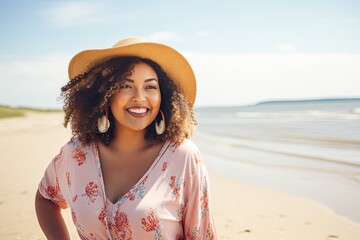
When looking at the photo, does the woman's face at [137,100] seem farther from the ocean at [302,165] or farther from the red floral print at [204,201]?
the ocean at [302,165]

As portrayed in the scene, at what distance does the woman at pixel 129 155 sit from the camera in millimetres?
1951

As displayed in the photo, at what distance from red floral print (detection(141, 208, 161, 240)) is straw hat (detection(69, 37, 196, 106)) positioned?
2.98 ft

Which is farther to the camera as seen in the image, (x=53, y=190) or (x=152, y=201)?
(x=53, y=190)

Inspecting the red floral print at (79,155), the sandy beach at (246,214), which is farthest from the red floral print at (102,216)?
the sandy beach at (246,214)

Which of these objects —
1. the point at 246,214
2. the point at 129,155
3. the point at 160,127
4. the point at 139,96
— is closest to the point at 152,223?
the point at 129,155

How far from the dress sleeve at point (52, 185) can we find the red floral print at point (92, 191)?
0.33 m

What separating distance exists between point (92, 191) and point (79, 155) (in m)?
0.29

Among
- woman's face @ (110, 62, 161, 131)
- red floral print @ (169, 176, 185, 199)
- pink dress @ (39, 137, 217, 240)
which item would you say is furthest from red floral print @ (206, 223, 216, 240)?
woman's face @ (110, 62, 161, 131)

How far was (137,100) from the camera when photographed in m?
2.10

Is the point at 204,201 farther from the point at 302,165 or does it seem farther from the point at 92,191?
the point at 302,165

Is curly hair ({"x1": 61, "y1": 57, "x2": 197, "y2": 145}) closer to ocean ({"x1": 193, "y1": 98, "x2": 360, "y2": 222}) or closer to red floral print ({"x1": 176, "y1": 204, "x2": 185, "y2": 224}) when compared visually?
red floral print ({"x1": 176, "y1": 204, "x2": 185, "y2": 224})

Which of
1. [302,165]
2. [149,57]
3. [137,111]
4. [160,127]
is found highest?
[149,57]

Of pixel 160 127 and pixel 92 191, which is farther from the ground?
pixel 160 127

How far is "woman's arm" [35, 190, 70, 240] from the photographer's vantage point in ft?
7.34
